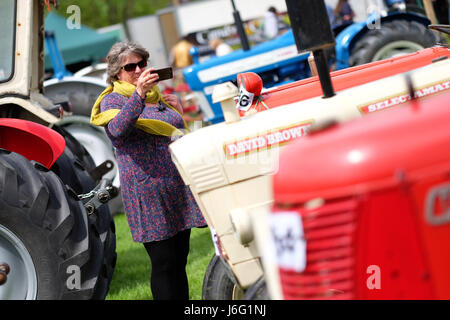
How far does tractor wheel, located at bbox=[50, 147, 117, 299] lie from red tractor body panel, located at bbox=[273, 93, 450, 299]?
2.01 m

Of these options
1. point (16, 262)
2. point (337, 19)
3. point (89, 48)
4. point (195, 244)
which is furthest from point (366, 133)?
point (89, 48)

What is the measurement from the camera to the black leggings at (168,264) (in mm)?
3809

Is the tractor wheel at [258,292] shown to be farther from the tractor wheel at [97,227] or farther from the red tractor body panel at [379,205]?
the tractor wheel at [97,227]

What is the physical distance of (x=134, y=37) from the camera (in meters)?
28.5

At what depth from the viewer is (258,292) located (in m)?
2.86

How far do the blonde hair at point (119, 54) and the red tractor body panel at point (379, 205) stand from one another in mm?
2052

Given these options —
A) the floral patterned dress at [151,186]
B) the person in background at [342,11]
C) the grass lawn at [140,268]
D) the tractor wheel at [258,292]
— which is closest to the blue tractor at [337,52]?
the grass lawn at [140,268]

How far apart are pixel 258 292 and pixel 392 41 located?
6.08m

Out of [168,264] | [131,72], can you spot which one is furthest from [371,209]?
[131,72]

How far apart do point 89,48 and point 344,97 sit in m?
17.8

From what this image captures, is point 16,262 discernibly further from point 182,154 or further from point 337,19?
point 337,19

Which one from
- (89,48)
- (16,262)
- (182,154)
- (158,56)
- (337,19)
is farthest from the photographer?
(158,56)

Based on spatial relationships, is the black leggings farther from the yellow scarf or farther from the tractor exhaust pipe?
the tractor exhaust pipe

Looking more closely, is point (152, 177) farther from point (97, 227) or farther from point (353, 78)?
point (353, 78)
